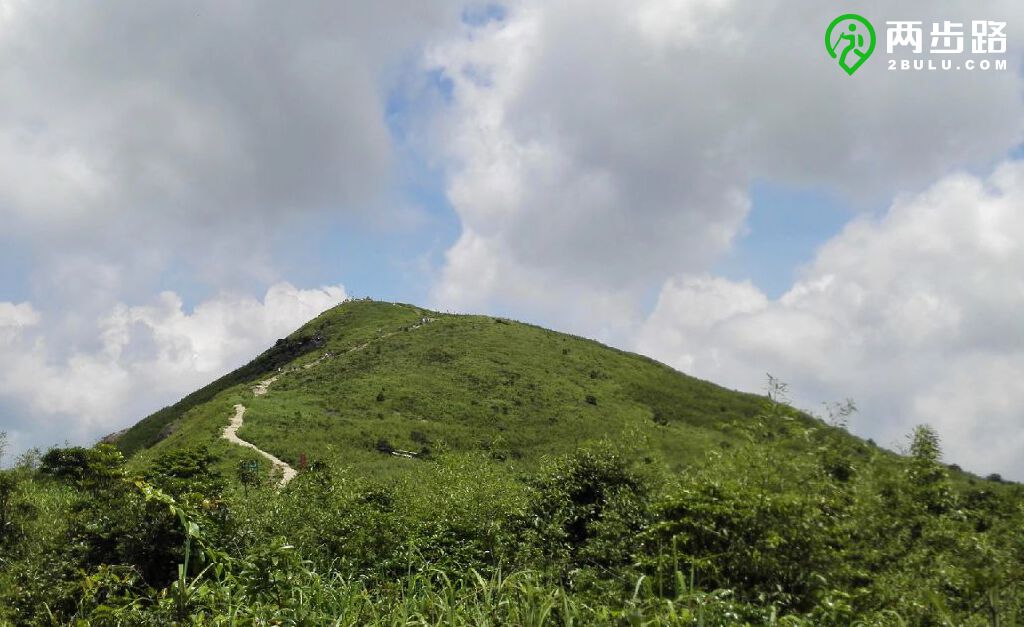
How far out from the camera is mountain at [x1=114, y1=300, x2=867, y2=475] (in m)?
50.6

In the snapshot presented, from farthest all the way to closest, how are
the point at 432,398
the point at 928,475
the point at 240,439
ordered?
the point at 432,398
the point at 240,439
the point at 928,475

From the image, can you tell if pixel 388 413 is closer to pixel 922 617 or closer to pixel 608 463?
pixel 608 463

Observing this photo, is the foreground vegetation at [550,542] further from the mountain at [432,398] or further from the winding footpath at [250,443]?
the mountain at [432,398]

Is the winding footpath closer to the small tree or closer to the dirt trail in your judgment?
the dirt trail

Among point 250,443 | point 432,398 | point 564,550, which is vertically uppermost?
point 432,398

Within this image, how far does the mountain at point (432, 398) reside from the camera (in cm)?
5059

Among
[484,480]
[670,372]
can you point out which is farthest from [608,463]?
[670,372]

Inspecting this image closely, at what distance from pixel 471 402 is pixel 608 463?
4932 centimetres

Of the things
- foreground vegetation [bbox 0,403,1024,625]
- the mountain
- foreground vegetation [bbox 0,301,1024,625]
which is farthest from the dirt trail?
foreground vegetation [bbox 0,403,1024,625]

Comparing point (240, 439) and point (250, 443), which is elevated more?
point (240, 439)

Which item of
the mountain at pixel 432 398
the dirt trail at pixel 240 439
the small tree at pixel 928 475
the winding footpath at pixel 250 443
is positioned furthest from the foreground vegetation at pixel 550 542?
the mountain at pixel 432 398

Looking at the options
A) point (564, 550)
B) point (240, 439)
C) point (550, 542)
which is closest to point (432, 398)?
point (240, 439)

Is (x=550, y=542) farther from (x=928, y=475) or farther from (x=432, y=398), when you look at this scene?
(x=432, y=398)

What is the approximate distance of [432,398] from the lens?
63.2 metres
